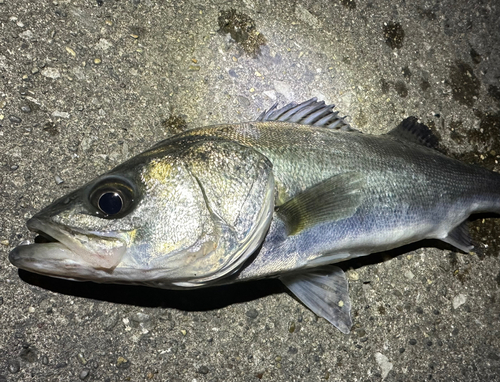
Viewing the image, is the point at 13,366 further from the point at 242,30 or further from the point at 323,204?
the point at 242,30

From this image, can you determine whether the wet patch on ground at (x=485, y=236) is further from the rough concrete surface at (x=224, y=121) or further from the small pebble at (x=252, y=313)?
the small pebble at (x=252, y=313)

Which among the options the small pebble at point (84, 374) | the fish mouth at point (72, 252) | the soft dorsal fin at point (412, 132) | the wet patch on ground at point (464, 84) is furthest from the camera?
the wet patch on ground at point (464, 84)

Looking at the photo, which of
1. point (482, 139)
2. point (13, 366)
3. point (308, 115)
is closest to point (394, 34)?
point (482, 139)

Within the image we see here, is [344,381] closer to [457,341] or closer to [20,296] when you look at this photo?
[457,341]

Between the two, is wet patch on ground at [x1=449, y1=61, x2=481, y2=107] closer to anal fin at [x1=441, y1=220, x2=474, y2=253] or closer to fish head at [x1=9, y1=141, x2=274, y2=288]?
anal fin at [x1=441, y1=220, x2=474, y2=253]

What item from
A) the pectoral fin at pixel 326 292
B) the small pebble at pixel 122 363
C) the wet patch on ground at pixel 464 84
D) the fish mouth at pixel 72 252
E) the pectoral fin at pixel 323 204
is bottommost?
the small pebble at pixel 122 363

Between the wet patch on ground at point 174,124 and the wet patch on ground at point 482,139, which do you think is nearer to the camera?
the wet patch on ground at point 174,124

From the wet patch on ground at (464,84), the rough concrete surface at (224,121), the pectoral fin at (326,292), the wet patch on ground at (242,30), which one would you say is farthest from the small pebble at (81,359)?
the wet patch on ground at (464,84)
